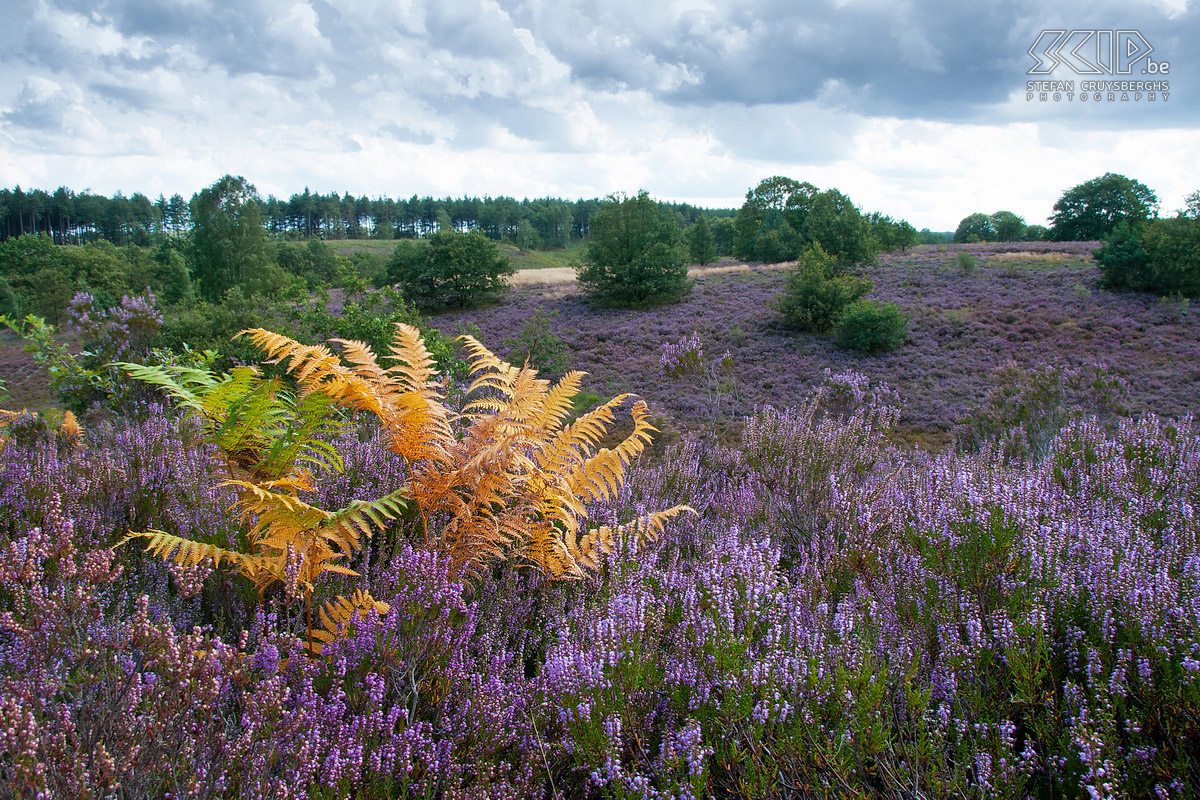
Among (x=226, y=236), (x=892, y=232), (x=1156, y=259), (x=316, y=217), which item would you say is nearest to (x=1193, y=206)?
(x=1156, y=259)

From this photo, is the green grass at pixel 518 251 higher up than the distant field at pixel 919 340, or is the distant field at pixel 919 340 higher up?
the green grass at pixel 518 251

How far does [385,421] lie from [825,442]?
3309 mm

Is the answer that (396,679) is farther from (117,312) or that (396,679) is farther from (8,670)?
(117,312)

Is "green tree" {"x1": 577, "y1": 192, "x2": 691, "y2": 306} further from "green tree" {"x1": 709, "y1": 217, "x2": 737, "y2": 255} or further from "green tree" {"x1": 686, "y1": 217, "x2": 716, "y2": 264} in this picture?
"green tree" {"x1": 709, "y1": 217, "x2": 737, "y2": 255}

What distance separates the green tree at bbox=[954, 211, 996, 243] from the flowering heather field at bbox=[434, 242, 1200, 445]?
152ft

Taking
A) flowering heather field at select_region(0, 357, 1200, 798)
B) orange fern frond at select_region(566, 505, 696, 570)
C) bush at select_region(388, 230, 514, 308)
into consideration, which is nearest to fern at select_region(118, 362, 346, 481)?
flowering heather field at select_region(0, 357, 1200, 798)

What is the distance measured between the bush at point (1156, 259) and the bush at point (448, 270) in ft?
67.1

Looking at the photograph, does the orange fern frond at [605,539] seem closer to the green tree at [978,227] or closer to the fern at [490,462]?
the fern at [490,462]

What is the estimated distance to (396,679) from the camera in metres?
1.93

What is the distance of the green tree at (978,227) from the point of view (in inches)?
2544

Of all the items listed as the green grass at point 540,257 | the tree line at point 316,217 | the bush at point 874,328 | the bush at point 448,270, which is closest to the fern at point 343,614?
the bush at point 874,328

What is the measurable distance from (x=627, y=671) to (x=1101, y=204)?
52957 mm

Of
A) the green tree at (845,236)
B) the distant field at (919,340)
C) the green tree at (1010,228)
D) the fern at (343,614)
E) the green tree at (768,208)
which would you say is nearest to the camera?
the fern at (343,614)

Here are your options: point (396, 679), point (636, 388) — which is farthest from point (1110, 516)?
point (636, 388)
